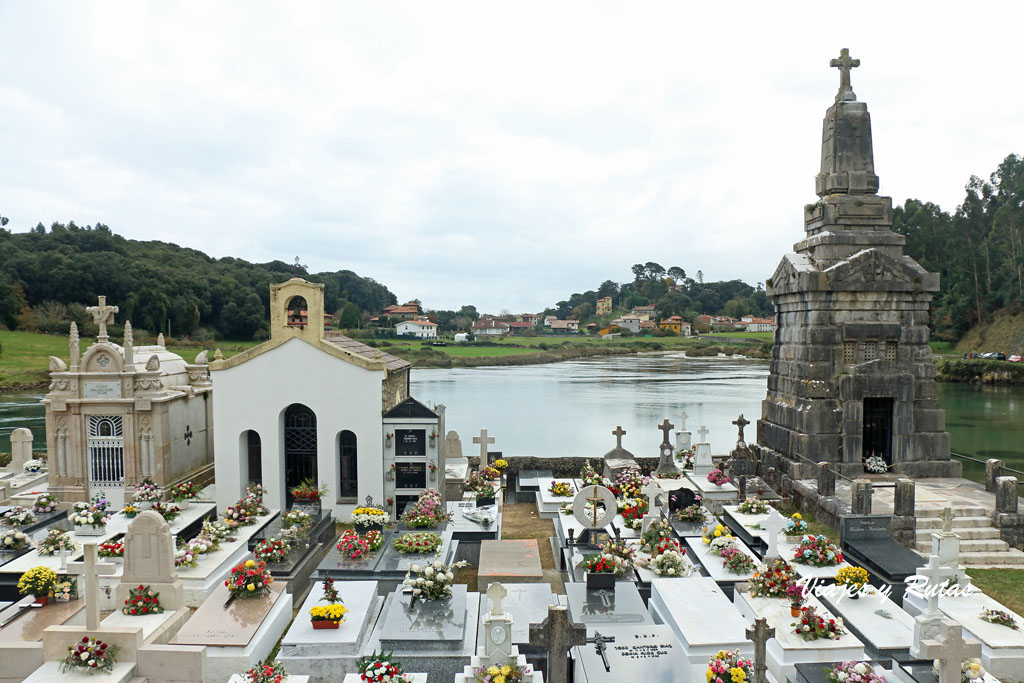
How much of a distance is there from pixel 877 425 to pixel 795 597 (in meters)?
7.28

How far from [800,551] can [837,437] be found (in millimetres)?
4589

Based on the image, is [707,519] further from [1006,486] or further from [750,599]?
[1006,486]

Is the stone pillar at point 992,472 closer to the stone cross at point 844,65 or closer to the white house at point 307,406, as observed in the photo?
the stone cross at point 844,65

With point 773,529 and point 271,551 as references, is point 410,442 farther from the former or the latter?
point 773,529

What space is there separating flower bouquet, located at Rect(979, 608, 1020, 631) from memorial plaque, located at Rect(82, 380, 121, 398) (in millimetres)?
13391

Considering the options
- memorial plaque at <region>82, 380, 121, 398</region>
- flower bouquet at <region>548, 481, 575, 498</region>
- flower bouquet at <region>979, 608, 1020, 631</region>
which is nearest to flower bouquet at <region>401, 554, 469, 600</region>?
flower bouquet at <region>548, 481, 575, 498</region>

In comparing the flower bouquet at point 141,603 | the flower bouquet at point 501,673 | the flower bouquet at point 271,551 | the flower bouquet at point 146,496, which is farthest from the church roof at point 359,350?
the flower bouquet at point 501,673

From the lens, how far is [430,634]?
21.7ft

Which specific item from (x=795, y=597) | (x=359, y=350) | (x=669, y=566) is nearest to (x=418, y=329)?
(x=359, y=350)

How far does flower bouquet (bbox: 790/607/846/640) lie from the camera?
20.4 feet

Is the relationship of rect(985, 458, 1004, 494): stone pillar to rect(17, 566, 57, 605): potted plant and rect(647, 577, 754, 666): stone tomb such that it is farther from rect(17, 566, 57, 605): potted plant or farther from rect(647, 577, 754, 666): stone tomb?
rect(17, 566, 57, 605): potted plant

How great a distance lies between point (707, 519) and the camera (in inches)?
416

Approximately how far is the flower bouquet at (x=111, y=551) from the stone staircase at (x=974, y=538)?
1116cm

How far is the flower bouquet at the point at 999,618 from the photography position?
255 inches
